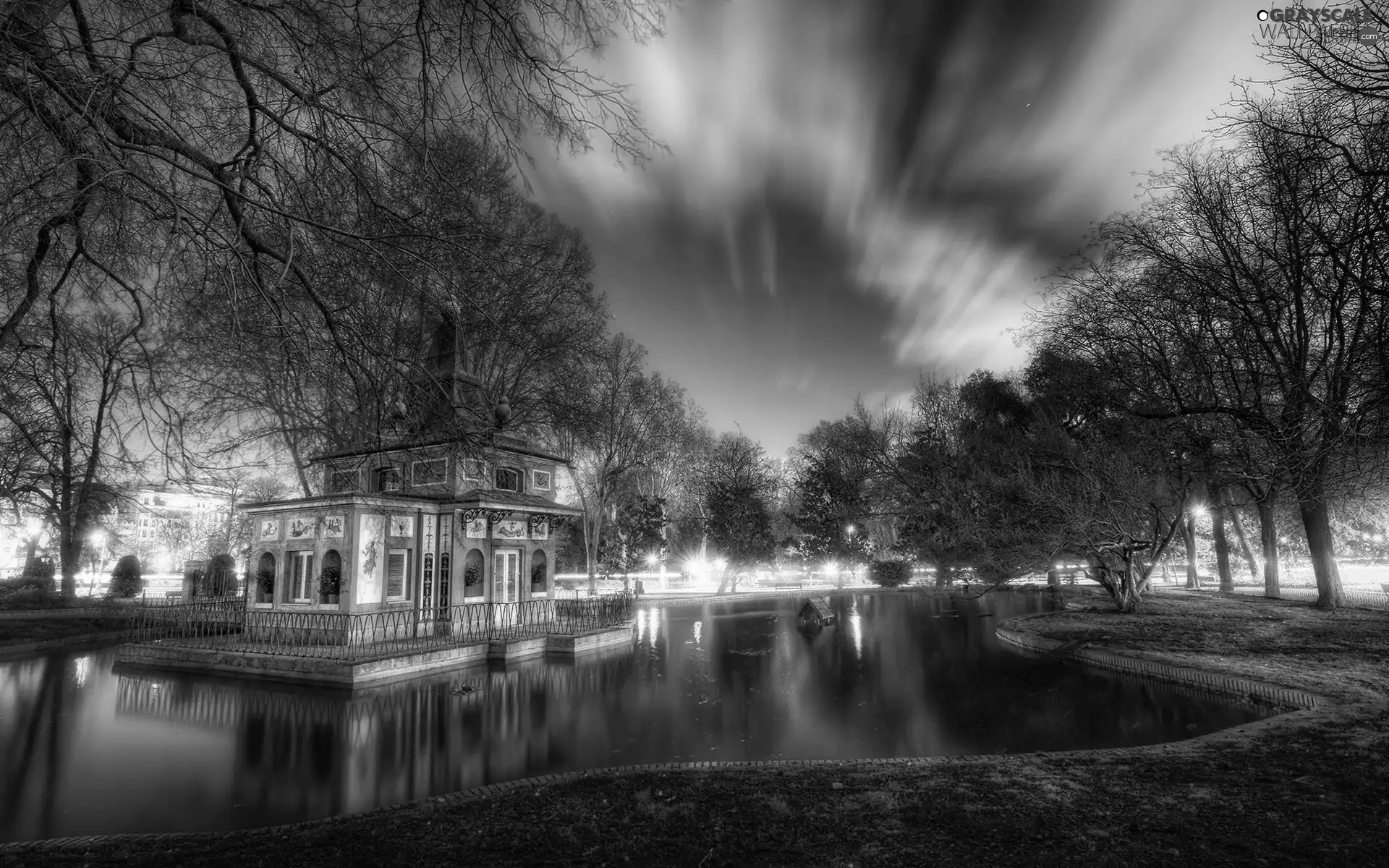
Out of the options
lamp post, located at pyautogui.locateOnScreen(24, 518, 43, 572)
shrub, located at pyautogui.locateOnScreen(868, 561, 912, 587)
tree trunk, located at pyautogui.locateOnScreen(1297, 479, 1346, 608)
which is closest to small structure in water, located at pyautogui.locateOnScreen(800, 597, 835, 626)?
tree trunk, located at pyautogui.locateOnScreen(1297, 479, 1346, 608)

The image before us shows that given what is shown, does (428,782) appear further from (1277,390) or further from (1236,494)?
(1236,494)

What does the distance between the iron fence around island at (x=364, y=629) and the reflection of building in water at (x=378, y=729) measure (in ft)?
5.52

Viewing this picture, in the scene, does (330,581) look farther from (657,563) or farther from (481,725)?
(657,563)

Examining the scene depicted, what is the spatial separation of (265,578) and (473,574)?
5786mm

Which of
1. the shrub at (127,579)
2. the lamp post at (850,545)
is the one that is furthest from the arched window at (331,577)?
the lamp post at (850,545)

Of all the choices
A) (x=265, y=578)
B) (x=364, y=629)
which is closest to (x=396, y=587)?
(x=364, y=629)

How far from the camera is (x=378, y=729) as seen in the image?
10141mm

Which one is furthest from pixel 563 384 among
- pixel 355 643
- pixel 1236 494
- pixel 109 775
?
pixel 1236 494

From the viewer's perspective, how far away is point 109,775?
26.7 ft

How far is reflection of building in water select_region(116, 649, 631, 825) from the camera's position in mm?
7586

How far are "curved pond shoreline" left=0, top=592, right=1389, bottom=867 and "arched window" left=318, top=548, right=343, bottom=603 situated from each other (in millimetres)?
12849

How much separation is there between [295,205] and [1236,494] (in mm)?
44855

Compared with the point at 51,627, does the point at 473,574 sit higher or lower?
higher

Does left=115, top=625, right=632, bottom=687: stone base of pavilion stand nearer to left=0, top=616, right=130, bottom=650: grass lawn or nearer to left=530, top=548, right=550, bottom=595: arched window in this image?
left=530, top=548, right=550, bottom=595: arched window
